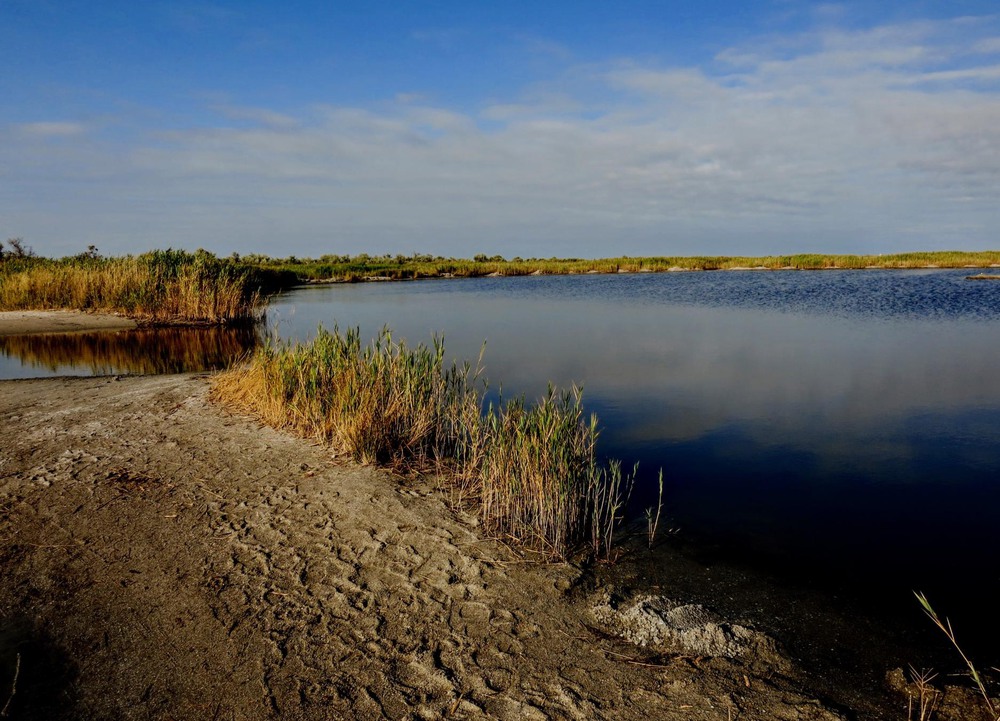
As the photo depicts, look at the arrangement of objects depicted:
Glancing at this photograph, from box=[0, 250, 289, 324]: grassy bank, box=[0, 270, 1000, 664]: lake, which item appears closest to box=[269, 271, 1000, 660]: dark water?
box=[0, 270, 1000, 664]: lake

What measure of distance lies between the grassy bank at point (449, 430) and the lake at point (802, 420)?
1.08 m

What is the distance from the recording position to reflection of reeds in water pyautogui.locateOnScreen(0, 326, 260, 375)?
46.1ft

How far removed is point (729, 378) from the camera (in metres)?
12.3

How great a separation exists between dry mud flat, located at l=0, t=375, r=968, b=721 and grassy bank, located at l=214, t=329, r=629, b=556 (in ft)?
1.40

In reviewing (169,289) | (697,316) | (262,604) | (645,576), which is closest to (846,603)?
(645,576)

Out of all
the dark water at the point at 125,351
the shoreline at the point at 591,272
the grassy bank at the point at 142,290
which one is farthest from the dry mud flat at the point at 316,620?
the shoreline at the point at 591,272

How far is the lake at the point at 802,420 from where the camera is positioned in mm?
5297

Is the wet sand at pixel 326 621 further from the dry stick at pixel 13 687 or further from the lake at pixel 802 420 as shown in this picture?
the lake at pixel 802 420

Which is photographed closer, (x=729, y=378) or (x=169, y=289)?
(x=729, y=378)

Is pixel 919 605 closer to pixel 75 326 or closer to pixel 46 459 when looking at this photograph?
pixel 46 459

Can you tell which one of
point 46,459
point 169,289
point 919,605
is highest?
point 169,289

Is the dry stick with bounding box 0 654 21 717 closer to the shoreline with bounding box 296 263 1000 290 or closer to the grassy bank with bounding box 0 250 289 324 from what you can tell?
the grassy bank with bounding box 0 250 289 324

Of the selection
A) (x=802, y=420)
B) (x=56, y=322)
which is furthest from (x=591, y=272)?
(x=802, y=420)

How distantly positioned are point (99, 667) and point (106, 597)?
822 mm
